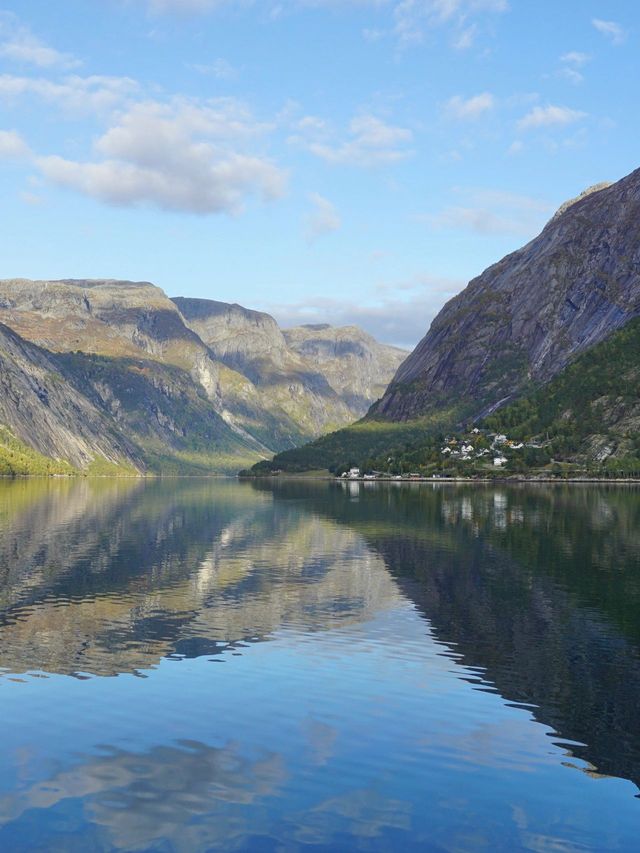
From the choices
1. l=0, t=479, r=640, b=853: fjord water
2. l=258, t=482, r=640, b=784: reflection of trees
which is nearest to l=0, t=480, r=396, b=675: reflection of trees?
l=0, t=479, r=640, b=853: fjord water

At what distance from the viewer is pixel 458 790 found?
31266 mm

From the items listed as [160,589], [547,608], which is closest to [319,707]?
[547,608]

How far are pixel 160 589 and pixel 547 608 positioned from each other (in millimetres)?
31711

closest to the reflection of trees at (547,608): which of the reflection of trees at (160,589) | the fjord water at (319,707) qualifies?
the fjord water at (319,707)

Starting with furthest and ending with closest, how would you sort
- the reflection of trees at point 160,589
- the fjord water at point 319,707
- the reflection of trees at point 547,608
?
the reflection of trees at point 160,589 → the reflection of trees at point 547,608 → the fjord water at point 319,707

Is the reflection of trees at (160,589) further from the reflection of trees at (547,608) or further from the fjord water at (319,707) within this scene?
the reflection of trees at (547,608)

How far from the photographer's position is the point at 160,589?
246ft

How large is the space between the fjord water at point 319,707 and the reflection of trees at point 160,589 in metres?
0.38

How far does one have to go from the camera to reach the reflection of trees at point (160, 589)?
175ft

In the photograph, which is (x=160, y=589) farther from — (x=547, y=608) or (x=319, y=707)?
(x=319, y=707)

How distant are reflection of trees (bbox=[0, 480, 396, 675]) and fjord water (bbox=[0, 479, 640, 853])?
375mm

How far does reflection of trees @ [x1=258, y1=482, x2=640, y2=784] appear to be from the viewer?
40750 mm

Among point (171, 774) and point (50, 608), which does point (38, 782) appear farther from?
point (50, 608)

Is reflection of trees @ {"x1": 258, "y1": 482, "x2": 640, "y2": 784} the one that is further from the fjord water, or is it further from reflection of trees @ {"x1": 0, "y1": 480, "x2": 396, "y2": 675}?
reflection of trees @ {"x1": 0, "y1": 480, "x2": 396, "y2": 675}
